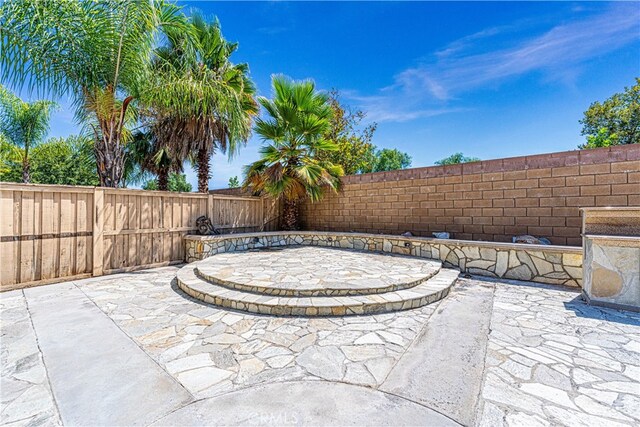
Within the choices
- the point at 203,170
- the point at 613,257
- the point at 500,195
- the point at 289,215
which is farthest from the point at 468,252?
the point at 203,170

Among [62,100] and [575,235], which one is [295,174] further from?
[575,235]

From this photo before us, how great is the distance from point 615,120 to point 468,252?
17.8 m

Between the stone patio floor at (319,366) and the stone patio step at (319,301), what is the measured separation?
14cm

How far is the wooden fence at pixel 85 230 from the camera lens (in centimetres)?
434

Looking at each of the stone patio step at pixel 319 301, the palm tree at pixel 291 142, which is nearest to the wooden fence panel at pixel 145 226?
the palm tree at pixel 291 142

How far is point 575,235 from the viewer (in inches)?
190

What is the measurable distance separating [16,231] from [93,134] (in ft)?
10.6

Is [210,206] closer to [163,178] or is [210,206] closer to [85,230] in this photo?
[85,230]

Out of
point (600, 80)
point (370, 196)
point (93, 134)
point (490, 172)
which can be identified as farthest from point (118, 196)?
point (600, 80)

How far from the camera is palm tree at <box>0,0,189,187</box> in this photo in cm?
456

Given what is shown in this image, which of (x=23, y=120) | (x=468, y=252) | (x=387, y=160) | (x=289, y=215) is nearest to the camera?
(x=468, y=252)

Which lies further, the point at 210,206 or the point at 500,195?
the point at 210,206

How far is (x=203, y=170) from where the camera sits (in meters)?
7.96

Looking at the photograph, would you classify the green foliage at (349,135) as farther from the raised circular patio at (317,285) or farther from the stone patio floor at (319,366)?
the stone patio floor at (319,366)
